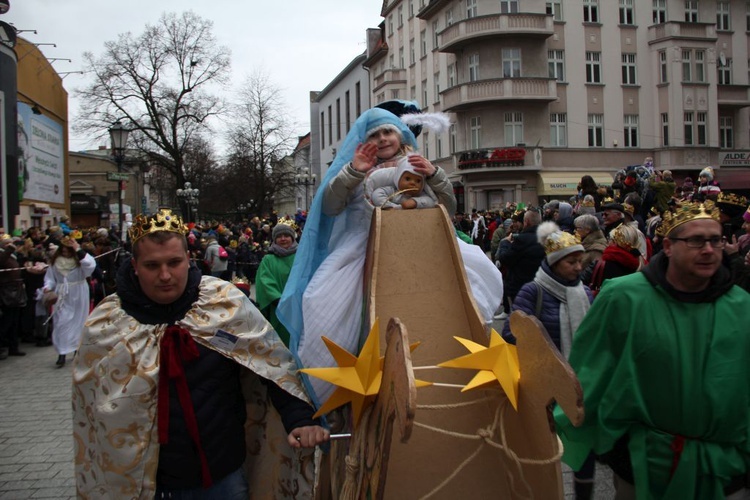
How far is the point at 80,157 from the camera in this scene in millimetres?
60781

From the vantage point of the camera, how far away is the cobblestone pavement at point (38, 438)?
4.92m

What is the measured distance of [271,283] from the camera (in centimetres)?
634

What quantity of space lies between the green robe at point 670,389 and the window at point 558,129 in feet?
115

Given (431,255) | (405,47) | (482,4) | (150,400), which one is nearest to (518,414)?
(431,255)

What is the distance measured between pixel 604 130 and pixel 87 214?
40.2m

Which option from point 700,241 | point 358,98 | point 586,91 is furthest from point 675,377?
point 358,98

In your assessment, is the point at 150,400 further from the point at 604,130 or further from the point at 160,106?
the point at 160,106

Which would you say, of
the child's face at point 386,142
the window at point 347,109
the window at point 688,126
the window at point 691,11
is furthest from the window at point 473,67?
the child's face at point 386,142

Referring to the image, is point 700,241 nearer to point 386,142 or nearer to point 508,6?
point 386,142

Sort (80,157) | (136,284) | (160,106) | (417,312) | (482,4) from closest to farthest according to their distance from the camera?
1. (136,284)
2. (417,312)
3. (482,4)
4. (160,106)
5. (80,157)

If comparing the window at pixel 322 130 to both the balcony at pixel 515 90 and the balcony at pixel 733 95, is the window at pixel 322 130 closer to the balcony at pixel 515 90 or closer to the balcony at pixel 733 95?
the balcony at pixel 515 90

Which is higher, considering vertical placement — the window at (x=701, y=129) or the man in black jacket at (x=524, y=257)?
the window at (x=701, y=129)

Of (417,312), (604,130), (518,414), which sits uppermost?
(604,130)

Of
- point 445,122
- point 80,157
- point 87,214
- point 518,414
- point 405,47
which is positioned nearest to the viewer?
point 518,414
